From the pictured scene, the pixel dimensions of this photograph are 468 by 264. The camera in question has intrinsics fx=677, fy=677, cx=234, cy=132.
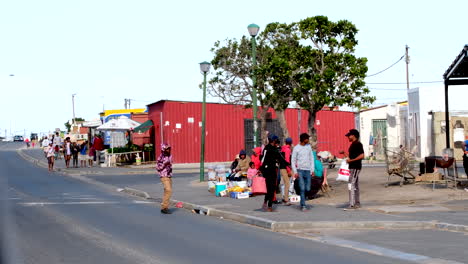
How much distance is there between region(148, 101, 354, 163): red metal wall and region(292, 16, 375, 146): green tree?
23469 millimetres

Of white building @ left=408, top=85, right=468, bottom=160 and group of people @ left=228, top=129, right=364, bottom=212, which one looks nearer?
group of people @ left=228, top=129, right=364, bottom=212

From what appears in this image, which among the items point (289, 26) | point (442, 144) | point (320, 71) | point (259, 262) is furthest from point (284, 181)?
point (289, 26)

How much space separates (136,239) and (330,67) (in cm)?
1066

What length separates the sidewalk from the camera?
521 inches

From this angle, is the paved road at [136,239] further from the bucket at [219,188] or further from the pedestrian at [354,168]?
the pedestrian at [354,168]

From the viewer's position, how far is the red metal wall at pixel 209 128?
44094 millimetres

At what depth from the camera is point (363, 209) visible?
15727 mm

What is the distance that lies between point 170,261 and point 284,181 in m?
8.27

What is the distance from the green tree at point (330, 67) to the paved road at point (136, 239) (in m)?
5.99

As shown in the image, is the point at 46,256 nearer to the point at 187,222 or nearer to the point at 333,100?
the point at 187,222

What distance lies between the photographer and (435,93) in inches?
1494

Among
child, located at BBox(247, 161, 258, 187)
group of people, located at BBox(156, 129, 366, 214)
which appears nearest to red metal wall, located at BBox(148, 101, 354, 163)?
child, located at BBox(247, 161, 258, 187)

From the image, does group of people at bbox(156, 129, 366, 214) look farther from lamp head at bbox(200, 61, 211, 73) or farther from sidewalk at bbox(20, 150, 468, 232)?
lamp head at bbox(200, 61, 211, 73)

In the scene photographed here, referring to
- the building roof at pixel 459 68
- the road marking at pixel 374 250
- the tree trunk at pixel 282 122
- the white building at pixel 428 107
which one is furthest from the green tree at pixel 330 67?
the tree trunk at pixel 282 122
